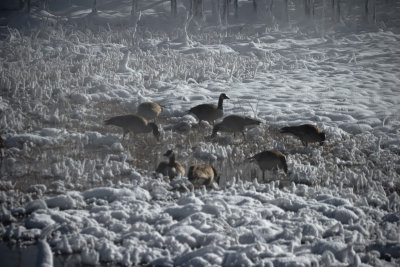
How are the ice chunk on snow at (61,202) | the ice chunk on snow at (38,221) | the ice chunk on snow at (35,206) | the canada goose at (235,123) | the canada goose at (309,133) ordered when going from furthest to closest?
the canada goose at (235,123) → the canada goose at (309,133) → the ice chunk on snow at (61,202) → the ice chunk on snow at (35,206) → the ice chunk on snow at (38,221)

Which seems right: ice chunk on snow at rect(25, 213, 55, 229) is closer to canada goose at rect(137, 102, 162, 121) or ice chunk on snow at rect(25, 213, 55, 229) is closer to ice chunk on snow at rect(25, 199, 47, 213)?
ice chunk on snow at rect(25, 199, 47, 213)

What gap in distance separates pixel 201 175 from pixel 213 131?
149 inches

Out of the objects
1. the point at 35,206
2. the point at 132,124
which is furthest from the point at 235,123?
the point at 35,206

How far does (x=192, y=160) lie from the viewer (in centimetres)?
1026

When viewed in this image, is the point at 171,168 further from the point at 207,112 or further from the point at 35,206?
the point at 207,112

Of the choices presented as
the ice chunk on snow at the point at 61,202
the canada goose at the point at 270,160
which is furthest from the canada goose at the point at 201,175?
the ice chunk on snow at the point at 61,202

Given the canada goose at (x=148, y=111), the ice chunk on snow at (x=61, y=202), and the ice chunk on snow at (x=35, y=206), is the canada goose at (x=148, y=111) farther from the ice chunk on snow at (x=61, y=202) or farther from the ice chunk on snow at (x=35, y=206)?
the ice chunk on snow at (x=35, y=206)

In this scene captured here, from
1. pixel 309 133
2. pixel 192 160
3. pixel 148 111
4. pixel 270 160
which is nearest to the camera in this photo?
pixel 270 160

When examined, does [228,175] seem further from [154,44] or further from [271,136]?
[154,44]

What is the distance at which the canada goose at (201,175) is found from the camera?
8.32 m

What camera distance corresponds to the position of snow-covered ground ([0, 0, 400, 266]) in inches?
243

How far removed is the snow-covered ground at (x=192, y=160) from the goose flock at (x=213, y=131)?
254mm

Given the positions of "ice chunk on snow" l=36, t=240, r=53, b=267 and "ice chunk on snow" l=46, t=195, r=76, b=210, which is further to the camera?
"ice chunk on snow" l=46, t=195, r=76, b=210

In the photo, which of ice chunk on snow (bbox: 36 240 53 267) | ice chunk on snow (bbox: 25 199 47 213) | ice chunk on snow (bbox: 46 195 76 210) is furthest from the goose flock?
ice chunk on snow (bbox: 36 240 53 267)
